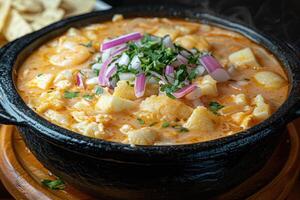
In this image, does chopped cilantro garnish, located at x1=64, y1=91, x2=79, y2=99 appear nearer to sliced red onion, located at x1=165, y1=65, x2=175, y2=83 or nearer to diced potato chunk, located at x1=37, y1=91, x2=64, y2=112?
diced potato chunk, located at x1=37, y1=91, x2=64, y2=112

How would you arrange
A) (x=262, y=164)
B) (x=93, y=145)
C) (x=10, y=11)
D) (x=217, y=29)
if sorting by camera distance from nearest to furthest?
(x=93, y=145), (x=262, y=164), (x=217, y=29), (x=10, y=11)

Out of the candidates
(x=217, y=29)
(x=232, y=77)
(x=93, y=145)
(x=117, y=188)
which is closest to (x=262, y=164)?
(x=232, y=77)

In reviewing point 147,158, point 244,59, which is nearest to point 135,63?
point 244,59

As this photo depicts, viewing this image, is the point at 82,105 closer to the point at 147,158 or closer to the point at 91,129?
the point at 91,129

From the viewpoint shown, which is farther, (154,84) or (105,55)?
(105,55)

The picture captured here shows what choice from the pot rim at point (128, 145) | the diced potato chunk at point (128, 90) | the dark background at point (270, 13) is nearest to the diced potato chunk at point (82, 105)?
the diced potato chunk at point (128, 90)

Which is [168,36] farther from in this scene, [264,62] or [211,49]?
[264,62]
